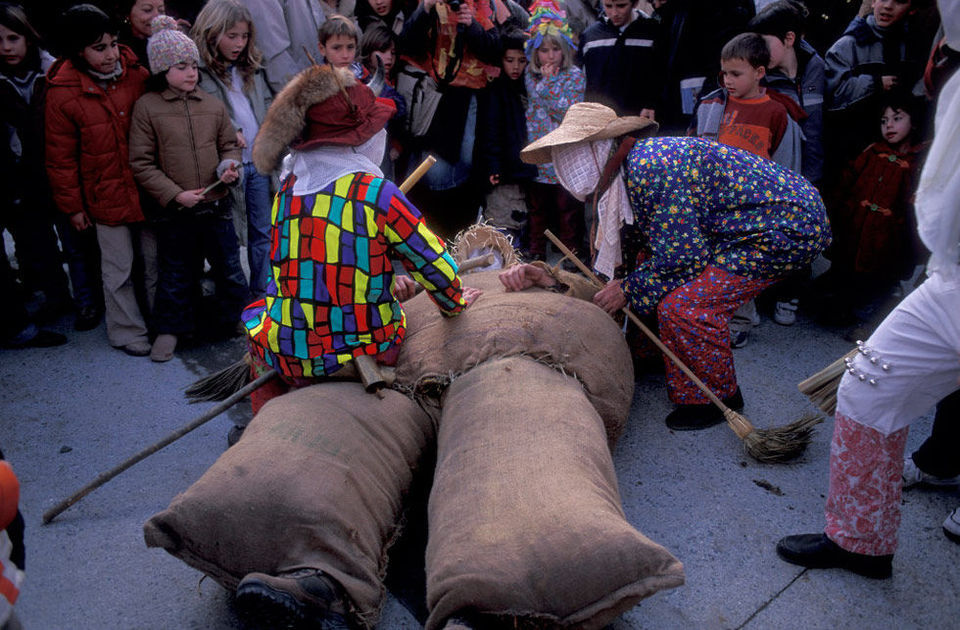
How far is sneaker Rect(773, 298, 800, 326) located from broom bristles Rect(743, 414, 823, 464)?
1.42m

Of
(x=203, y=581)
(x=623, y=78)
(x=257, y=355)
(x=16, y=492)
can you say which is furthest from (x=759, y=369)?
(x=16, y=492)

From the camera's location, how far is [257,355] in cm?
281

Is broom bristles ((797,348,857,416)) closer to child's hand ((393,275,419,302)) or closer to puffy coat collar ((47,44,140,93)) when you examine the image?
child's hand ((393,275,419,302))

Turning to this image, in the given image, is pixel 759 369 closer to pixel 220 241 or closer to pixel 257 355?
pixel 257 355

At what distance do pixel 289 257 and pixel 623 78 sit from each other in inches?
122

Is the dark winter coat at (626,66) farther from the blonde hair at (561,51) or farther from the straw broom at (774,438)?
the straw broom at (774,438)

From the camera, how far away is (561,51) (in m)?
4.78

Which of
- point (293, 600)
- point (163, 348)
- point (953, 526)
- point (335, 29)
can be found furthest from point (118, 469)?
point (953, 526)

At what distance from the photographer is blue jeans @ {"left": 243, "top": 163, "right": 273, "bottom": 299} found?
14.4ft

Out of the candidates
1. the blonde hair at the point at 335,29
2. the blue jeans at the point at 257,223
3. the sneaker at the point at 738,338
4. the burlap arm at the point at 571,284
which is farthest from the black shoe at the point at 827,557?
the blonde hair at the point at 335,29

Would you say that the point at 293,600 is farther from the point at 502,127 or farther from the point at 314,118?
the point at 502,127

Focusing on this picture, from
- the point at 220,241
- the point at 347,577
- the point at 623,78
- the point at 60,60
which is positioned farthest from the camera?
the point at 623,78

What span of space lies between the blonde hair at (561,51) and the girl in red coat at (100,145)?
2472mm

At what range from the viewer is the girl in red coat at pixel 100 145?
3725 millimetres
